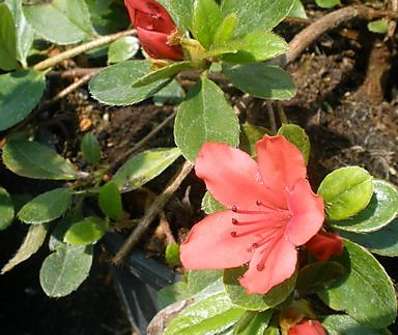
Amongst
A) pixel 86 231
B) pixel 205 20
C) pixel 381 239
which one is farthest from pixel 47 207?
pixel 381 239

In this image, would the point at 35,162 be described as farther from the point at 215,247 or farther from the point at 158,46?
the point at 215,247

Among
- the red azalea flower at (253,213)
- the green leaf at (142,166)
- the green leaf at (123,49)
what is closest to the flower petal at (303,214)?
the red azalea flower at (253,213)

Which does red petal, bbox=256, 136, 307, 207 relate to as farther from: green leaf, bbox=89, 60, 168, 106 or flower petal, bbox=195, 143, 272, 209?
green leaf, bbox=89, 60, 168, 106

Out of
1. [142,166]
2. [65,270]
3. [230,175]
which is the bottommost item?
[65,270]

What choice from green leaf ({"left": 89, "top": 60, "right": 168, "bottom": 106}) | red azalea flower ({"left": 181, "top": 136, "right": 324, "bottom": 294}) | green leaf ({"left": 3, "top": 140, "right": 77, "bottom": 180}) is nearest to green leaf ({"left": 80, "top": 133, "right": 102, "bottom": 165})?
green leaf ({"left": 3, "top": 140, "right": 77, "bottom": 180})

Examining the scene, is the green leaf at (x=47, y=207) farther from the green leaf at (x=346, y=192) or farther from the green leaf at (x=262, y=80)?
the green leaf at (x=346, y=192)

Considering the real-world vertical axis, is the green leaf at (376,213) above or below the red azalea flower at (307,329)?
above
